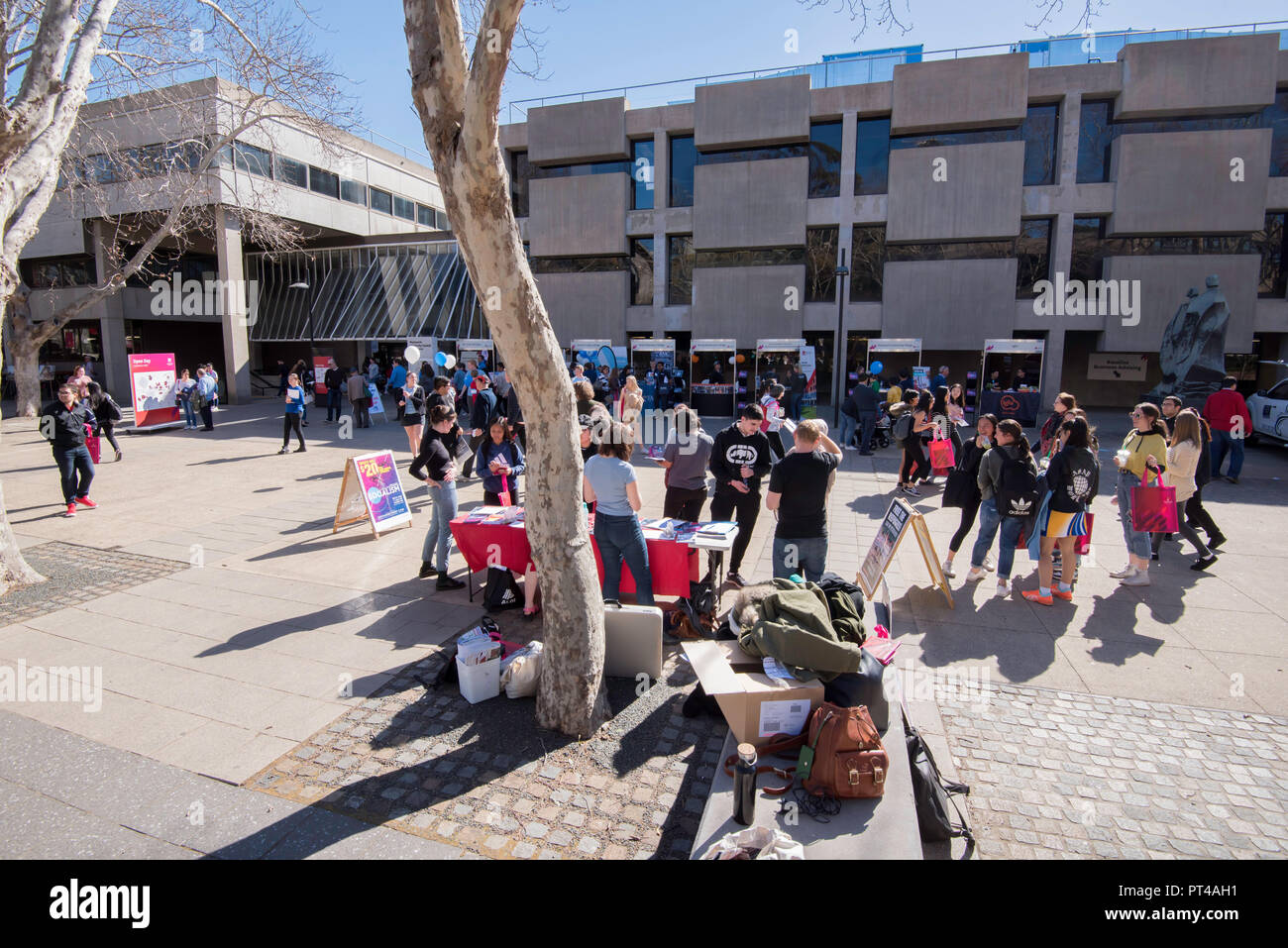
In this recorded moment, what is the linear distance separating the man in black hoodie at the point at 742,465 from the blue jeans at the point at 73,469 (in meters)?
9.71

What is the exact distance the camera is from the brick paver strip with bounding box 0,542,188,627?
663 cm

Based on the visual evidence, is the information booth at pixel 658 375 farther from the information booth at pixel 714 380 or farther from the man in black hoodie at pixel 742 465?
the man in black hoodie at pixel 742 465

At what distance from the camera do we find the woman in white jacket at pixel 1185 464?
25.1 feet

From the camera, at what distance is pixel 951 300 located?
25.2 meters

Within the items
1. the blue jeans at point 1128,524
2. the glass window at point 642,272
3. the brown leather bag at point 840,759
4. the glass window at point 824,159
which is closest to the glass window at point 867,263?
the glass window at point 824,159

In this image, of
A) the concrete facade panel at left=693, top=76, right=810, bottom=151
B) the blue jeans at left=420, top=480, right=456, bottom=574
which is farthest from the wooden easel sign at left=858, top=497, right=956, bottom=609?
the concrete facade panel at left=693, top=76, right=810, bottom=151

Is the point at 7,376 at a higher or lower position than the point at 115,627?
higher

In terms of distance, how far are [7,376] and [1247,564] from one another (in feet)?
128

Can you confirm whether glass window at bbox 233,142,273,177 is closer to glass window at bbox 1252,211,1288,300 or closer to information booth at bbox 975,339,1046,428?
information booth at bbox 975,339,1046,428
